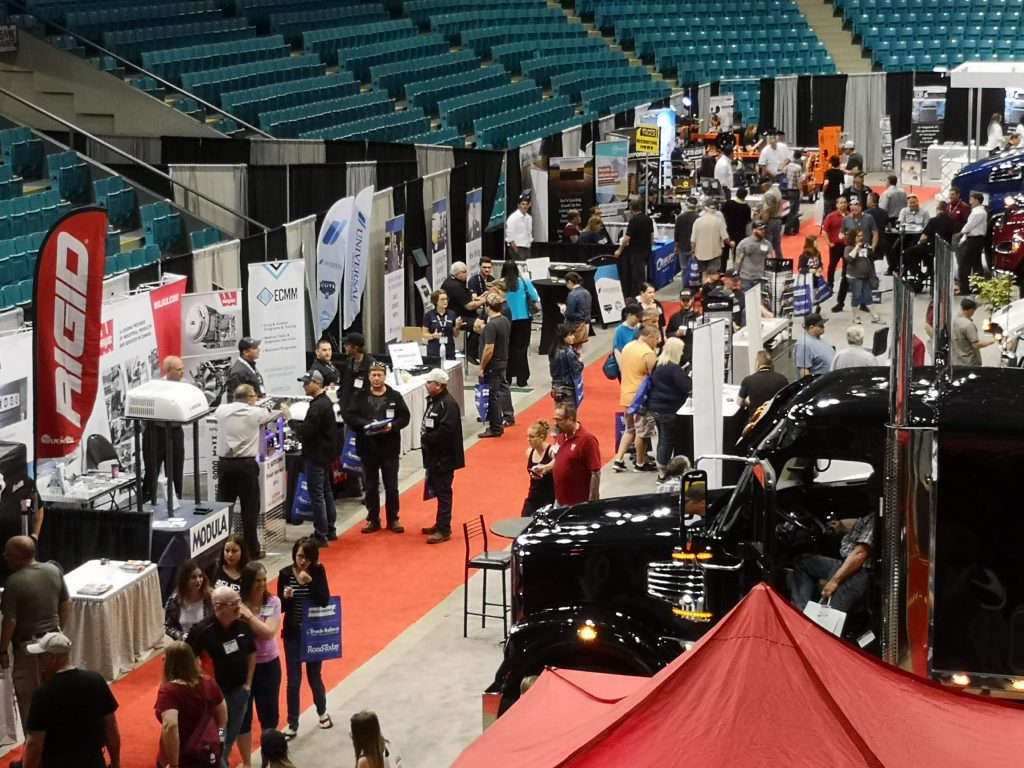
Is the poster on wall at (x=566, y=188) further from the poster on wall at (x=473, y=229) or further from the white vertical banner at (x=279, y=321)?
the white vertical banner at (x=279, y=321)

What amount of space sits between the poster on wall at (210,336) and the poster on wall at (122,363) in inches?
27.8

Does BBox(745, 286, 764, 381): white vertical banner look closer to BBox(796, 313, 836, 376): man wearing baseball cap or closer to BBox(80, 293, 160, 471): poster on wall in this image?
BBox(796, 313, 836, 376): man wearing baseball cap

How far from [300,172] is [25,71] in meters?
7.74

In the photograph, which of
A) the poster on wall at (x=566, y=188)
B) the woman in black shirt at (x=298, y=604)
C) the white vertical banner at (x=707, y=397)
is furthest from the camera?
the poster on wall at (x=566, y=188)

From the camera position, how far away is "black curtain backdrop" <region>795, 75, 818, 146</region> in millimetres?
34469

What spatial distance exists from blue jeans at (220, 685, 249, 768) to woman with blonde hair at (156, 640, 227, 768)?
50 cm

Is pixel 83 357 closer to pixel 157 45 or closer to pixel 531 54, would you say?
pixel 157 45

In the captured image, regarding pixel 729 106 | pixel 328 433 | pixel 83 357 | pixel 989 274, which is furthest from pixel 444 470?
pixel 729 106

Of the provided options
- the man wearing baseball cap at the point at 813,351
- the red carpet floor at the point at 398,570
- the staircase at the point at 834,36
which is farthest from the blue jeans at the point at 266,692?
the staircase at the point at 834,36

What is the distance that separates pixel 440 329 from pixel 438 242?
3.21 meters

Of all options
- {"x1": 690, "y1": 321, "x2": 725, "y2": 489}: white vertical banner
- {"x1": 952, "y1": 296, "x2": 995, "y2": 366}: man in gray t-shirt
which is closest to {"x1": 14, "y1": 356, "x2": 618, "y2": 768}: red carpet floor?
{"x1": 690, "y1": 321, "x2": 725, "y2": 489}: white vertical banner

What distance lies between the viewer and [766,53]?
37375 mm

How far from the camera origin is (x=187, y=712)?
853cm

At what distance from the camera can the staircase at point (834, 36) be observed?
124ft
